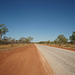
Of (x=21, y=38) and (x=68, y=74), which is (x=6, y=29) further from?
(x=21, y=38)

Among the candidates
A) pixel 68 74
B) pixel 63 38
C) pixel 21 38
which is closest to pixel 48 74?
pixel 68 74

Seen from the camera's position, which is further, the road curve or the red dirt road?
the road curve

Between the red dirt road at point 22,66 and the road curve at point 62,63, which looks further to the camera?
the road curve at point 62,63

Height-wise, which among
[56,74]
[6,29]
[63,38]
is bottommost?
[56,74]

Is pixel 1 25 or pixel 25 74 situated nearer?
pixel 25 74

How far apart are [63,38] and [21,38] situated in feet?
178

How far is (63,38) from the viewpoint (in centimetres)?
4056

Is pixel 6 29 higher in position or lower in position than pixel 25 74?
higher

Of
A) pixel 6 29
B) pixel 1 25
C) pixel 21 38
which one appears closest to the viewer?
pixel 1 25

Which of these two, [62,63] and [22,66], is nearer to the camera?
[22,66]

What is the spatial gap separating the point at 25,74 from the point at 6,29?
26718 mm

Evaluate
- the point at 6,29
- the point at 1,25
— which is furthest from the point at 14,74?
the point at 6,29

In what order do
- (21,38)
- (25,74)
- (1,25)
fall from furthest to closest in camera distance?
(21,38) → (1,25) → (25,74)

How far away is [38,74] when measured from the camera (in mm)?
3105
